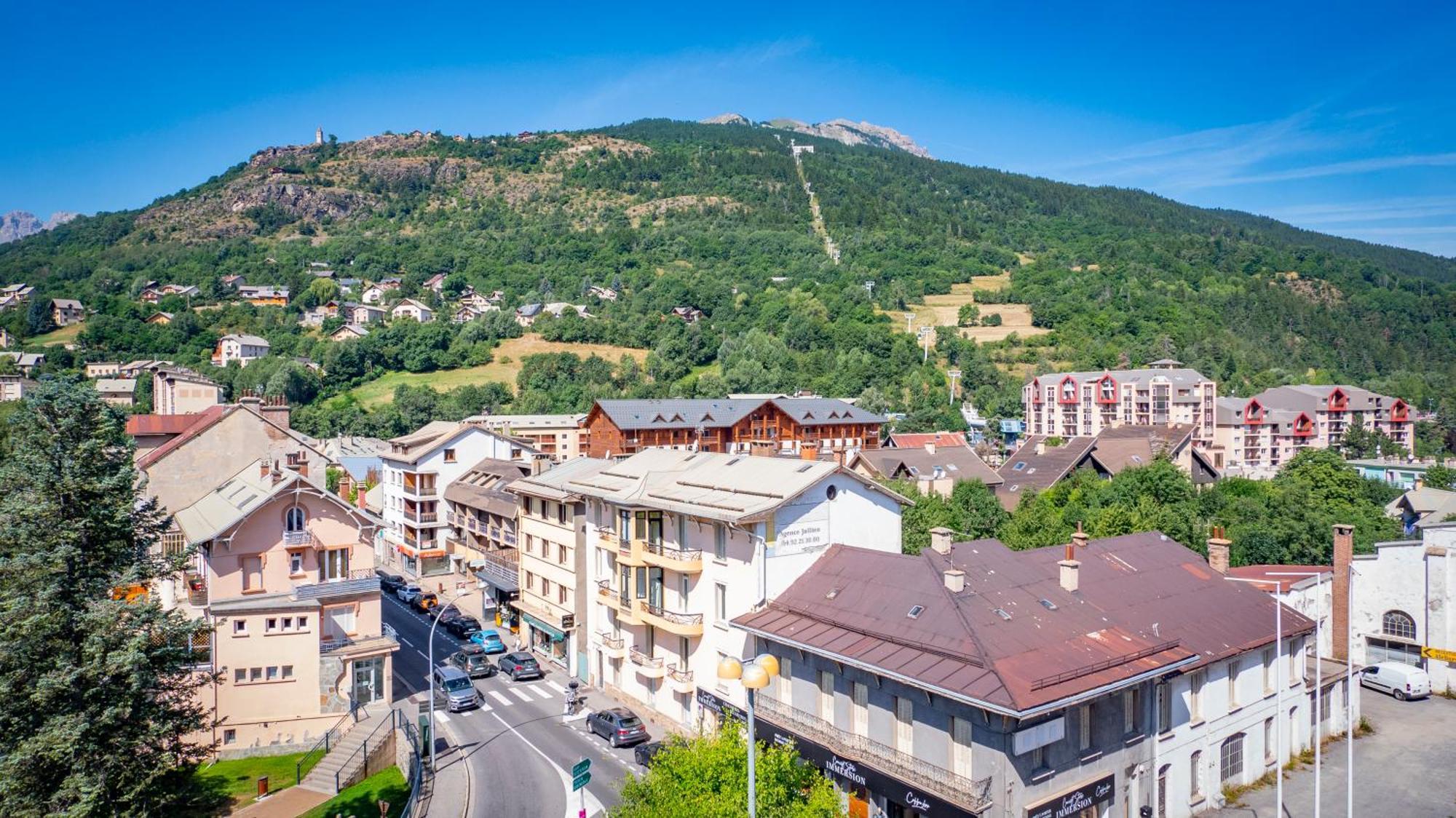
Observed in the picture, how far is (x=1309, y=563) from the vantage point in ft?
160

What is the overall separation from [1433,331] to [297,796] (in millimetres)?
223571

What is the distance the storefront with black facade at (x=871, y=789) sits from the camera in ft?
74.7

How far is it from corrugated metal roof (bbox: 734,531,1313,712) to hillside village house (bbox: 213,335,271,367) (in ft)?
477

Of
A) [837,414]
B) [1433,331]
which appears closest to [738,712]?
[837,414]

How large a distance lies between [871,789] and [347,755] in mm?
19243

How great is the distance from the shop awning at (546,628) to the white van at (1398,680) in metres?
38.1

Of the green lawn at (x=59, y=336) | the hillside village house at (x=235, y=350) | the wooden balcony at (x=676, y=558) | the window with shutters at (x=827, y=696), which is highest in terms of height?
the green lawn at (x=59, y=336)

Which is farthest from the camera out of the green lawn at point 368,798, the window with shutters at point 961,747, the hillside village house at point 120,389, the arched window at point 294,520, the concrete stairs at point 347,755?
the hillside village house at point 120,389

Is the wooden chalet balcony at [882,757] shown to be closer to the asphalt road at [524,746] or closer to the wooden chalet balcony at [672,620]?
the wooden chalet balcony at [672,620]

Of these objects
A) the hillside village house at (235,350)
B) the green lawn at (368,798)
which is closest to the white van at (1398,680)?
the green lawn at (368,798)

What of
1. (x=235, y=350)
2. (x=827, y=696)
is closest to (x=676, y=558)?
(x=827, y=696)

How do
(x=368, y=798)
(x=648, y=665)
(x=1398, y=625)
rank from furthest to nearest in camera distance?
1. (x=1398, y=625)
2. (x=648, y=665)
3. (x=368, y=798)

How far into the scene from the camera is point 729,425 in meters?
89.1

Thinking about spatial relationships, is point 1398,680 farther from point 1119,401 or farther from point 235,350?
point 235,350
